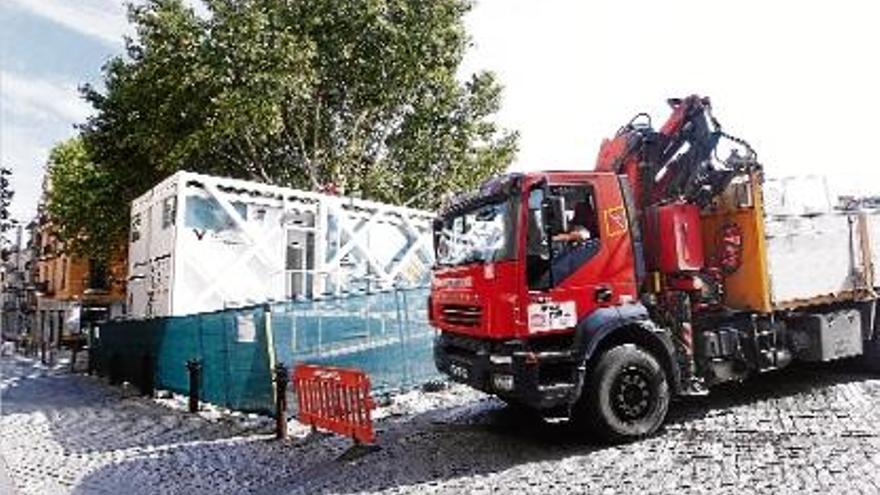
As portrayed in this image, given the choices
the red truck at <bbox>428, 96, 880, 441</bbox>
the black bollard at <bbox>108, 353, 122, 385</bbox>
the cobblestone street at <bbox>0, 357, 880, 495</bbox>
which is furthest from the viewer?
the black bollard at <bbox>108, 353, 122, 385</bbox>

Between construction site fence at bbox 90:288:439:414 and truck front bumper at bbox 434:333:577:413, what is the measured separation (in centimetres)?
383

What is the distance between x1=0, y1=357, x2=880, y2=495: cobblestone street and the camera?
282 inches

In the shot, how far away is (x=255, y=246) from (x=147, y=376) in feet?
11.6

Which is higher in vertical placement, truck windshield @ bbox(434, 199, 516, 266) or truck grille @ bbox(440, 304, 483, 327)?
truck windshield @ bbox(434, 199, 516, 266)

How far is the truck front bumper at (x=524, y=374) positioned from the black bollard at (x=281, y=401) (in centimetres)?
301

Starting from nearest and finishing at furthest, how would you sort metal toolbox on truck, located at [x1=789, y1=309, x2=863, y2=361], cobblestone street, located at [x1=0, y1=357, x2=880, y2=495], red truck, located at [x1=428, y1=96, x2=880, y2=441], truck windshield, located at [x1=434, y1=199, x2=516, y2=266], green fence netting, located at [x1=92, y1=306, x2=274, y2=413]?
cobblestone street, located at [x1=0, y1=357, x2=880, y2=495] < red truck, located at [x1=428, y1=96, x2=880, y2=441] < truck windshield, located at [x1=434, y1=199, x2=516, y2=266] < metal toolbox on truck, located at [x1=789, y1=309, x2=863, y2=361] < green fence netting, located at [x1=92, y1=306, x2=274, y2=413]

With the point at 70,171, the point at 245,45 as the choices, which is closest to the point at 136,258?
the point at 245,45

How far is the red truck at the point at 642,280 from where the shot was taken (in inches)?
320

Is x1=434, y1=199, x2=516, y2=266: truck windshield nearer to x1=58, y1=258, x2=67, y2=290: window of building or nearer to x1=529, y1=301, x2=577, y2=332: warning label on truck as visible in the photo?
x1=529, y1=301, x2=577, y2=332: warning label on truck

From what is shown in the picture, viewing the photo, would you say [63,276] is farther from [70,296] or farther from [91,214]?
[91,214]

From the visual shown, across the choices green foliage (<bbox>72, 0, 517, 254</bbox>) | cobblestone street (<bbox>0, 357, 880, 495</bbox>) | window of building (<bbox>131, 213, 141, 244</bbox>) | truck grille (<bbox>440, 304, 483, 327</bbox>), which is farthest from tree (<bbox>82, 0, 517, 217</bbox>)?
truck grille (<bbox>440, 304, 483, 327</bbox>)

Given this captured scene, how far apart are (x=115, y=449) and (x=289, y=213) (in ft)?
28.3

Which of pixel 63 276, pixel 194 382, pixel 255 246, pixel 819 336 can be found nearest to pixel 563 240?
pixel 819 336

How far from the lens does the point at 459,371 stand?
9.11 m
